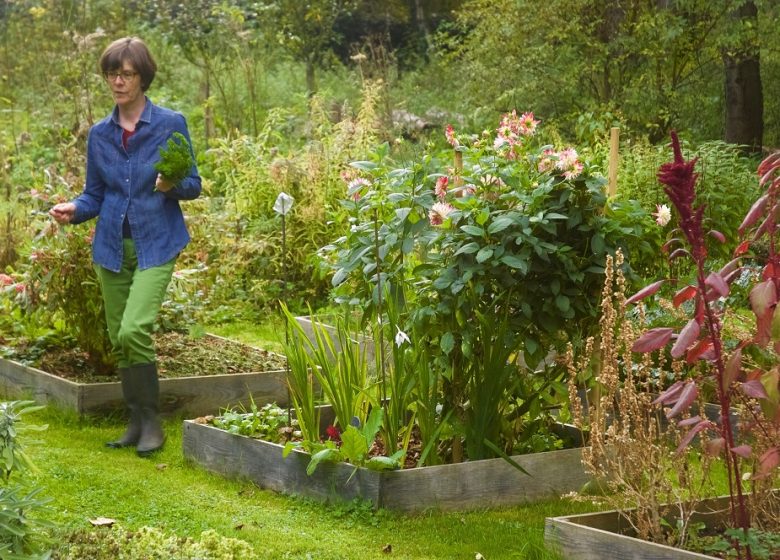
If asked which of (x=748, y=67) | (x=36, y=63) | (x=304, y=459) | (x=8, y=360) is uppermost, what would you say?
(x=36, y=63)

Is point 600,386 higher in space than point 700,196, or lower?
lower

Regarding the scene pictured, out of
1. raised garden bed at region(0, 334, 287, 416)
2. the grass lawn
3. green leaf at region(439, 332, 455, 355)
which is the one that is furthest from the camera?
raised garden bed at region(0, 334, 287, 416)

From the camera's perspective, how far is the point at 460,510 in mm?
4762

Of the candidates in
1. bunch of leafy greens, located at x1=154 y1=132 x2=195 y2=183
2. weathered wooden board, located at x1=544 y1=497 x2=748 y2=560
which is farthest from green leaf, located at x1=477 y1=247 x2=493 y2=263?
bunch of leafy greens, located at x1=154 y1=132 x2=195 y2=183

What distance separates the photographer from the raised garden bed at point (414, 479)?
4680 millimetres

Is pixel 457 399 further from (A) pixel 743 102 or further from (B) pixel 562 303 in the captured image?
(A) pixel 743 102

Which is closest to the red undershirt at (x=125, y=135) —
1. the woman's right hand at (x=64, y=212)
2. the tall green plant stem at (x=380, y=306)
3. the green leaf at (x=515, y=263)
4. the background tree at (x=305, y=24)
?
the woman's right hand at (x=64, y=212)

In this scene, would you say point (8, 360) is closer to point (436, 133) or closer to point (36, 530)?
point (36, 530)

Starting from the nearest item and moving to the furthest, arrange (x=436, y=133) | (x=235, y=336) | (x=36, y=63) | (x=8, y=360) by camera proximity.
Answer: (x=8, y=360)
(x=235, y=336)
(x=436, y=133)
(x=36, y=63)

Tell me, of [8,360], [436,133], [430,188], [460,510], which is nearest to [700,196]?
[430,188]

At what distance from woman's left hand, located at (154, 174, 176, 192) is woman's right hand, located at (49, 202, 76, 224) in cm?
46

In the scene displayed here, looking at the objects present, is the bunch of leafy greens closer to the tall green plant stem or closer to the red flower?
the tall green plant stem

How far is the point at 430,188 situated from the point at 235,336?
13.6 ft

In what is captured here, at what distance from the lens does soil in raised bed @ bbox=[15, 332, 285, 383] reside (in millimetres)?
6887
